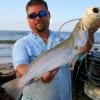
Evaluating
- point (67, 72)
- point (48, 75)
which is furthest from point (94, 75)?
point (48, 75)

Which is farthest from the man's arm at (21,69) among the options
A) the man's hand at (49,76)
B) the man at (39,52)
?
the man's hand at (49,76)

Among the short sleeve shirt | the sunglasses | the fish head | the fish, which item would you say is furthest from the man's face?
the fish head

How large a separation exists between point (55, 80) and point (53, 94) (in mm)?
201

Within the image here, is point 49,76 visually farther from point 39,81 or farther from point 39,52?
point 39,52

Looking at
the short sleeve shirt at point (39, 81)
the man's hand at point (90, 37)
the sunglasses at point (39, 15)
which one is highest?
the sunglasses at point (39, 15)

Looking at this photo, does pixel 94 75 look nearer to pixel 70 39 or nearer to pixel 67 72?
pixel 67 72

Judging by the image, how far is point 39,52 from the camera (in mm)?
4844

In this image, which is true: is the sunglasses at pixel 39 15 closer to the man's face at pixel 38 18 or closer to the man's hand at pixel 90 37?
the man's face at pixel 38 18

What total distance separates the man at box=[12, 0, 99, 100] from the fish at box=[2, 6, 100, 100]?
0.91ft

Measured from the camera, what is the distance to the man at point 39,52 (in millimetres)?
4784

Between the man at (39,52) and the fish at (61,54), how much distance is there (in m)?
0.28

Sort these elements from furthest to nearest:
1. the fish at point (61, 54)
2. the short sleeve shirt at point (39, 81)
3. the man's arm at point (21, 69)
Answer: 1. the short sleeve shirt at point (39, 81)
2. the man's arm at point (21, 69)
3. the fish at point (61, 54)

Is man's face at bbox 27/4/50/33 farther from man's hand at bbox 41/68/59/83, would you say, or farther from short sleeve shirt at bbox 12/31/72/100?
man's hand at bbox 41/68/59/83

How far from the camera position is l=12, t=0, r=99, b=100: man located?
4.78 m
